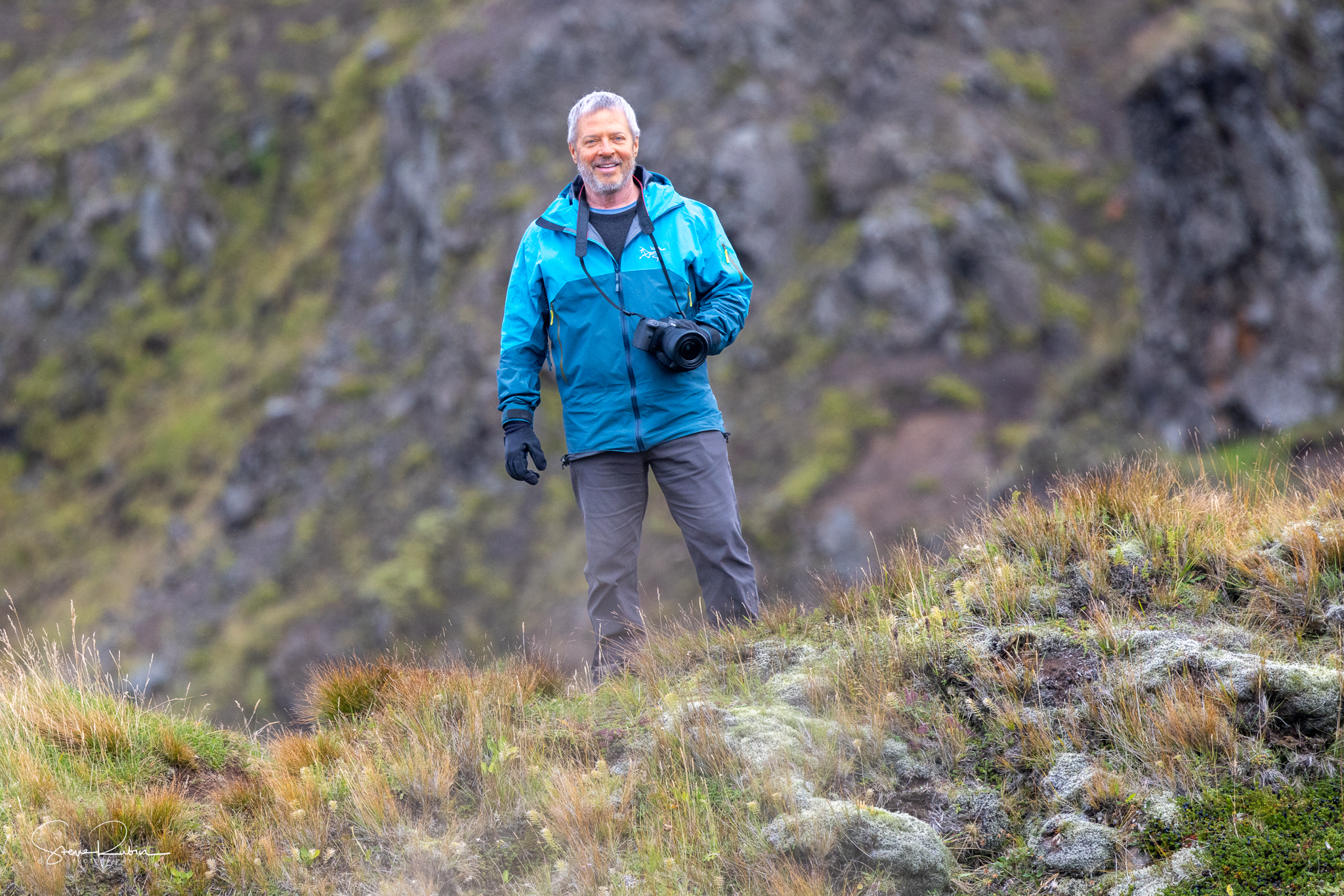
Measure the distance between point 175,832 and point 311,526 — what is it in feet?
66.4

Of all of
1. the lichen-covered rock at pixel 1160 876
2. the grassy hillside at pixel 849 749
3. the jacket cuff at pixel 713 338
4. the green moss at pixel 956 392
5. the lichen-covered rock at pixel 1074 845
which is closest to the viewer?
the lichen-covered rock at pixel 1160 876

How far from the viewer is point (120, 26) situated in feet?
116

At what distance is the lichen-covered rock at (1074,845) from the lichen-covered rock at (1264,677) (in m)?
0.73

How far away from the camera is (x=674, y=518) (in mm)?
5730

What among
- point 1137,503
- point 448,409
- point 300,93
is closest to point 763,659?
point 1137,503

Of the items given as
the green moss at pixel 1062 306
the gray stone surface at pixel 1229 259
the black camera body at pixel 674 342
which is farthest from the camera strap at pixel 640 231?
the gray stone surface at pixel 1229 259

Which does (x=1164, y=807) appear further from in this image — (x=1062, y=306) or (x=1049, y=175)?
(x=1049, y=175)

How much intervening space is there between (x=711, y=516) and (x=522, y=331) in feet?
4.87

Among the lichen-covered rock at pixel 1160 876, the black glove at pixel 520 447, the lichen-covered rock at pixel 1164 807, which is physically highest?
the black glove at pixel 520 447

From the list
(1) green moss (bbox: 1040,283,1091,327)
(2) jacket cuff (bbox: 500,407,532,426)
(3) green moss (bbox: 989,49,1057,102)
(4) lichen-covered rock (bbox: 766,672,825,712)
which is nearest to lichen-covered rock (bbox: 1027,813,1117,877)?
(4) lichen-covered rock (bbox: 766,672,825,712)

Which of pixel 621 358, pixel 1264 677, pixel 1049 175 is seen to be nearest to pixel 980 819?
pixel 1264 677

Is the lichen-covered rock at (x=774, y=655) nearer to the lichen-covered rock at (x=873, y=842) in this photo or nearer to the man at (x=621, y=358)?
the man at (x=621, y=358)

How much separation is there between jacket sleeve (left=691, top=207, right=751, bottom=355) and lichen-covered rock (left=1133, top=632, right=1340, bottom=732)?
8.90 ft

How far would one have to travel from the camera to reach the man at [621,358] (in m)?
5.56
